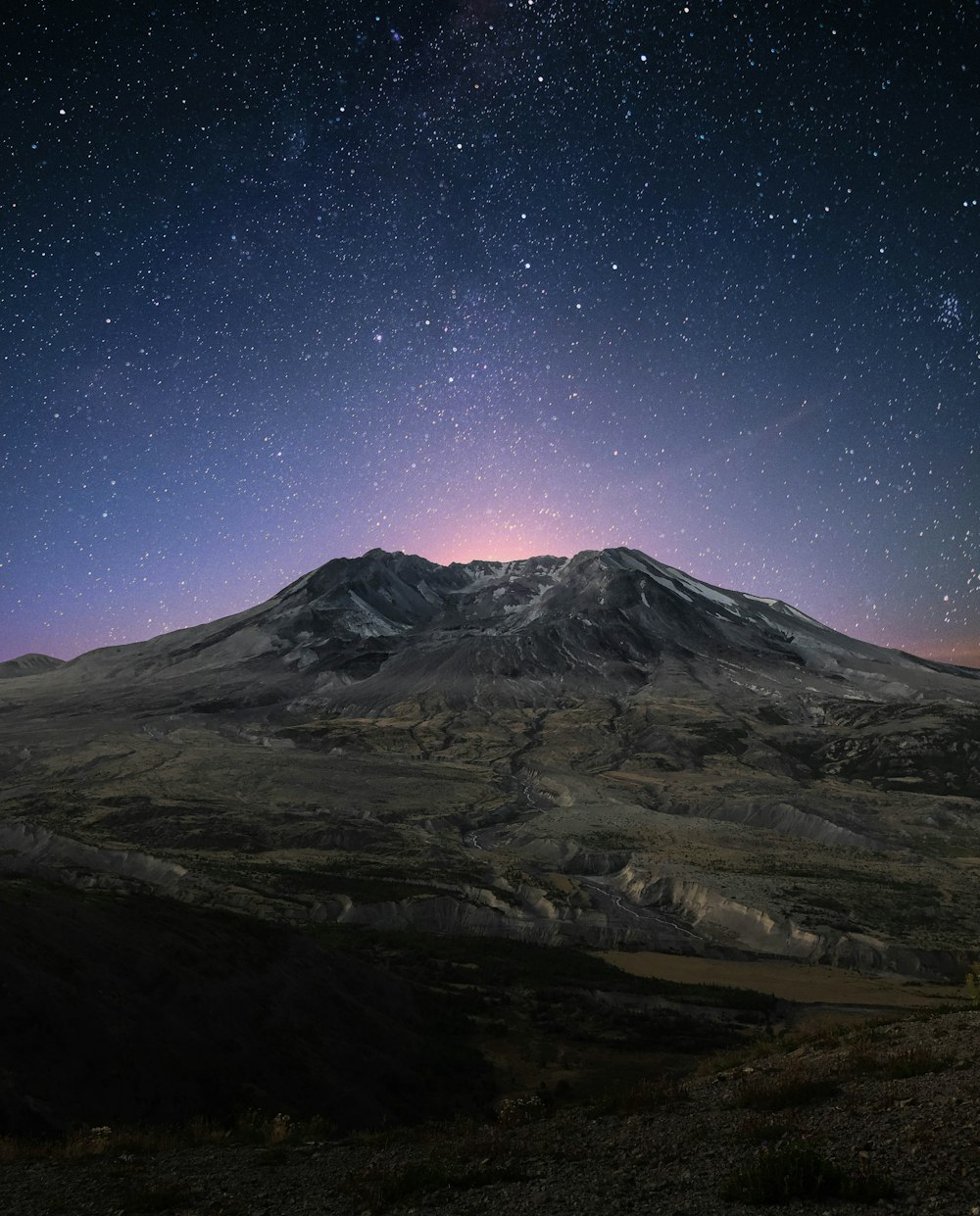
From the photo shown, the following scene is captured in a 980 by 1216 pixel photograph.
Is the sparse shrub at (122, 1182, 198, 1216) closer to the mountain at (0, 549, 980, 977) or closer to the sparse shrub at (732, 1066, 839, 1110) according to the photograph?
the sparse shrub at (732, 1066, 839, 1110)

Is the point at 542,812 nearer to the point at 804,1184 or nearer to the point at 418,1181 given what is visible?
the point at 418,1181

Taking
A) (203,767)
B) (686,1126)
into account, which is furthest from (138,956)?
(203,767)

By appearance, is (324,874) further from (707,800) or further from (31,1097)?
(707,800)

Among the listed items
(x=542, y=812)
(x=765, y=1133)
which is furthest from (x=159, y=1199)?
(x=542, y=812)

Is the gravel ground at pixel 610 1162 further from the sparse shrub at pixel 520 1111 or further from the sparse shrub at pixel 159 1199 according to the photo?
the sparse shrub at pixel 520 1111

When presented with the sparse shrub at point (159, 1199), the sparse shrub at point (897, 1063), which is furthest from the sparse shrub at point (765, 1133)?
the sparse shrub at point (159, 1199)
